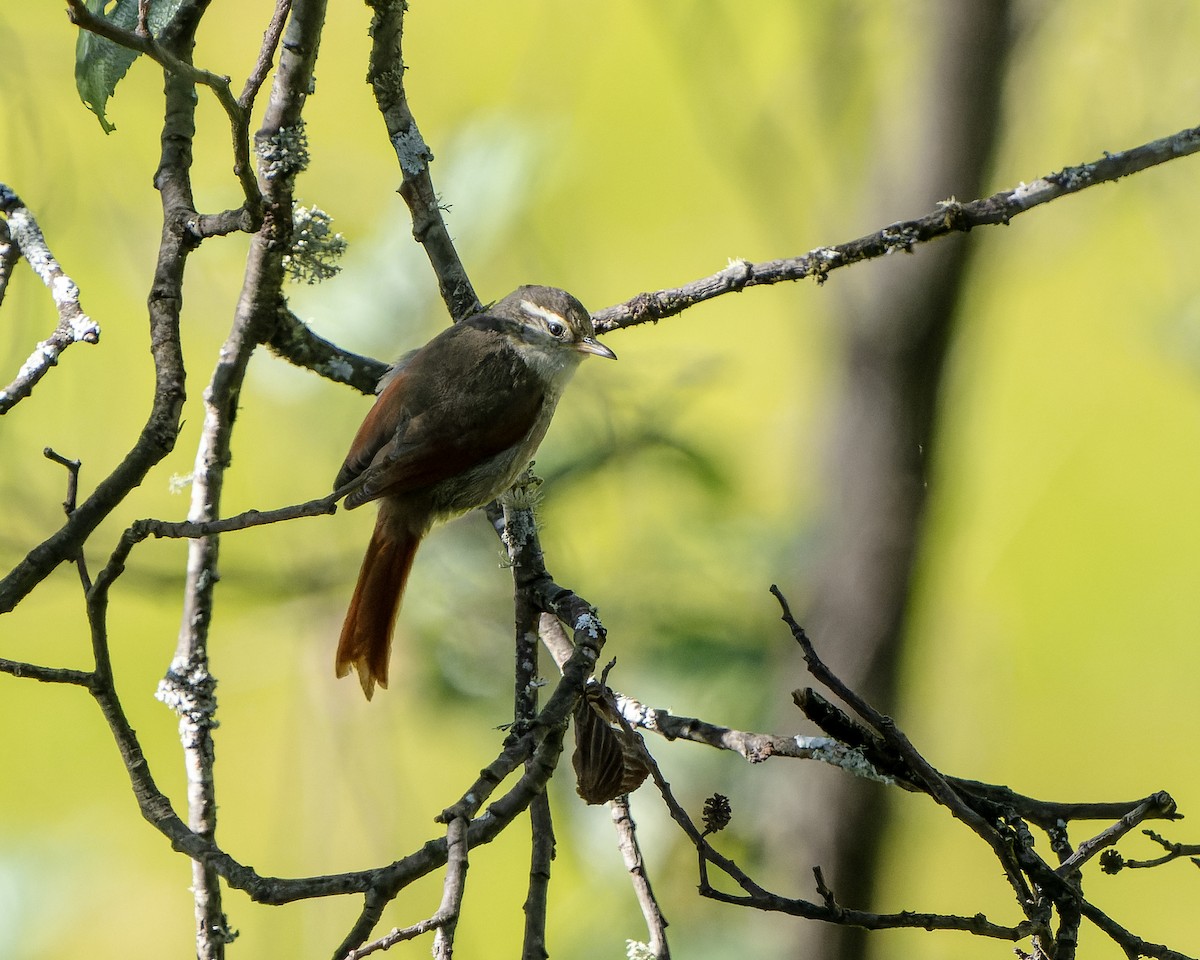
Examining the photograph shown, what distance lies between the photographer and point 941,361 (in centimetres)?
378

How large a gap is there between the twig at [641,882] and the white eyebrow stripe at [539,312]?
1380 millimetres

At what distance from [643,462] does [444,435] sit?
79 centimetres

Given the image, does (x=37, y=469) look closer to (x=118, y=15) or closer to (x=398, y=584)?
(x=398, y=584)

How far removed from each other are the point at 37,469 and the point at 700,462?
7.54ft

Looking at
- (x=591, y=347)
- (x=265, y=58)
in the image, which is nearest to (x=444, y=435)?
(x=591, y=347)

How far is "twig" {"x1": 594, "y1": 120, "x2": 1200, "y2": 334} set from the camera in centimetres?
215

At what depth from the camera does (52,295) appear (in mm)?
2143

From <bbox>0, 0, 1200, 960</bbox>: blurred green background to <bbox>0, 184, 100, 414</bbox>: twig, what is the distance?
0.80 m

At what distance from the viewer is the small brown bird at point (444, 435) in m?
2.84

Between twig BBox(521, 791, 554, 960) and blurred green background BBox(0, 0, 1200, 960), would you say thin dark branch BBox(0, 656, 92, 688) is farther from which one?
blurred green background BBox(0, 0, 1200, 960)

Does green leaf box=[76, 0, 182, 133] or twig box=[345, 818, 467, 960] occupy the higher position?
green leaf box=[76, 0, 182, 133]

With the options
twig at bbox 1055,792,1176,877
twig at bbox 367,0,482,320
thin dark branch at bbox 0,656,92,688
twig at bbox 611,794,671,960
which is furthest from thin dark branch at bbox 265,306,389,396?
twig at bbox 1055,792,1176,877

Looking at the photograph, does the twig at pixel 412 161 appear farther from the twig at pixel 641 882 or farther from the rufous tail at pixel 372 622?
the twig at pixel 641 882

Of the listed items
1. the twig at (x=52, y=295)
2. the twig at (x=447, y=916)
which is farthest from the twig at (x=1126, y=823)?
the twig at (x=52, y=295)
